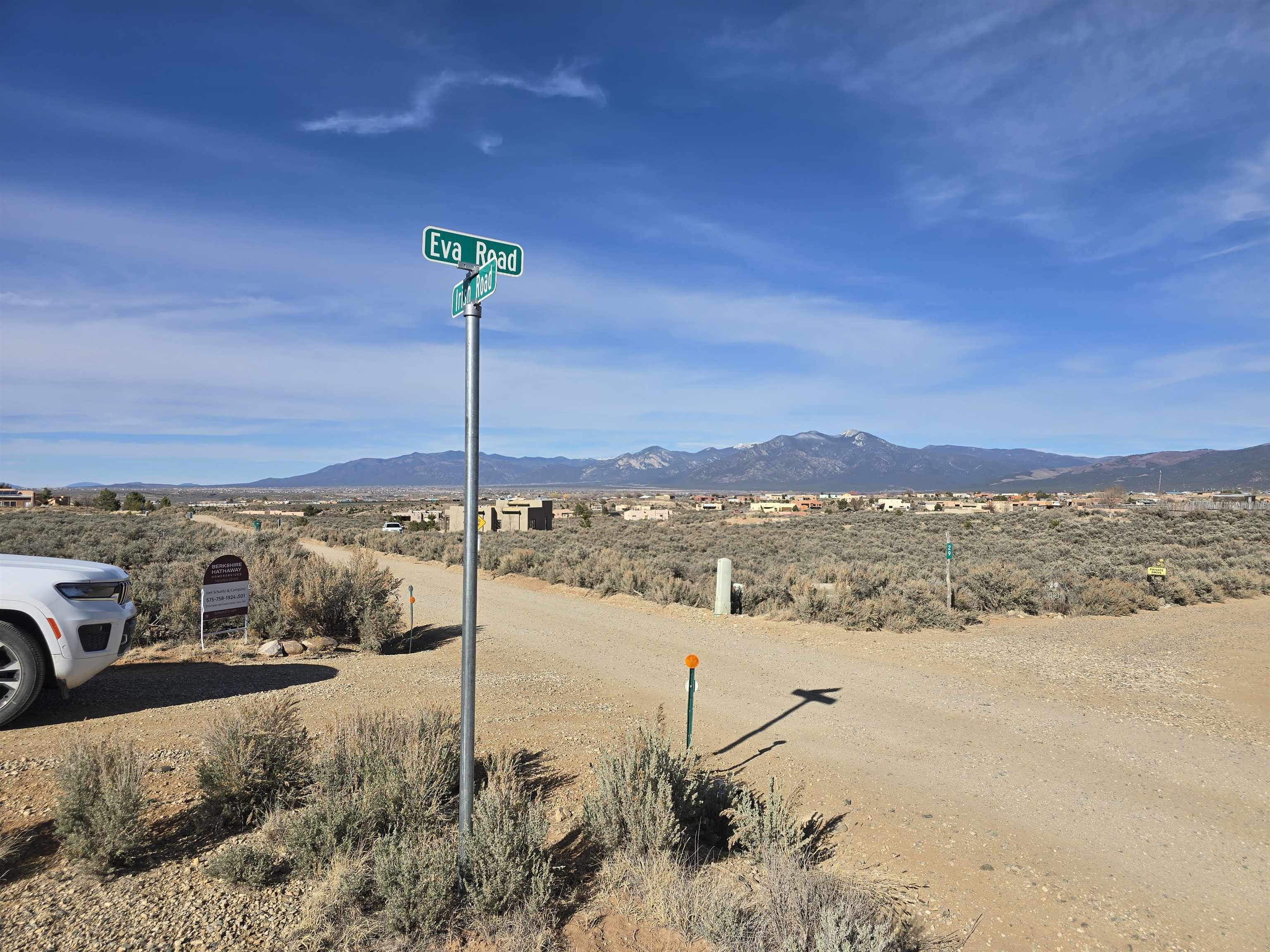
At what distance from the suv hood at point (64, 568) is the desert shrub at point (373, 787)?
2.74 m

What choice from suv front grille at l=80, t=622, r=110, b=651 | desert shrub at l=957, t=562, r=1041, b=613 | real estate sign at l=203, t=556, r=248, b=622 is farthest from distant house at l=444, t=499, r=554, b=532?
suv front grille at l=80, t=622, r=110, b=651

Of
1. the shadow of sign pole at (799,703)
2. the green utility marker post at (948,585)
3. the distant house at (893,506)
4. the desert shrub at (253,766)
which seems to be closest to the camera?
the desert shrub at (253,766)

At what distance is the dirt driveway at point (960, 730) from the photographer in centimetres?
472

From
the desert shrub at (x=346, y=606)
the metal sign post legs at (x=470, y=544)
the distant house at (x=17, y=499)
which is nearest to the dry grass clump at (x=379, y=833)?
the metal sign post legs at (x=470, y=544)

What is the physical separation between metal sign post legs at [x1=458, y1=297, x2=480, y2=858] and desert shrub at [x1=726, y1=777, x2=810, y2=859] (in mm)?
1877

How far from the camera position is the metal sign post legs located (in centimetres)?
381

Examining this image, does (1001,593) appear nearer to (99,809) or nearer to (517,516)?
(99,809)

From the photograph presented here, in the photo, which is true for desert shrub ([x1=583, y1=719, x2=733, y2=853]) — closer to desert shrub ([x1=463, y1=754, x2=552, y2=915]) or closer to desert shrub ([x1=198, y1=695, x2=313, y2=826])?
desert shrub ([x1=463, y1=754, x2=552, y2=915])

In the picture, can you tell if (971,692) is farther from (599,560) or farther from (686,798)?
(599,560)

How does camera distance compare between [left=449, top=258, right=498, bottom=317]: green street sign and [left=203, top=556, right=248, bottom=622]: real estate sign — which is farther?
[left=203, top=556, right=248, bottom=622]: real estate sign

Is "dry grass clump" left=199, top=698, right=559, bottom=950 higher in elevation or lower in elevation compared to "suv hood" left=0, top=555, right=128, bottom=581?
lower

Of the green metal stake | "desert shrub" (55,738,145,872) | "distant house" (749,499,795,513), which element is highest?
"desert shrub" (55,738,145,872)

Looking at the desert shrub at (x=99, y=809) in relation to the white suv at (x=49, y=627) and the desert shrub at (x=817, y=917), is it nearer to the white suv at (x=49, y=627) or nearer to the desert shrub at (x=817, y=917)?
the white suv at (x=49, y=627)

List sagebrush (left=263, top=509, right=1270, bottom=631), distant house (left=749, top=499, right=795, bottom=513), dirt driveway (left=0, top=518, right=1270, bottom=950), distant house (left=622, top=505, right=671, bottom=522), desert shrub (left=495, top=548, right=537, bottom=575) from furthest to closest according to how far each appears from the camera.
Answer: distant house (left=749, top=499, right=795, bottom=513)
distant house (left=622, top=505, right=671, bottom=522)
desert shrub (left=495, top=548, right=537, bottom=575)
sagebrush (left=263, top=509, right=1270, bottom=631)
dirt driveway (left=0, top=518, right=1270, bottom=950)
